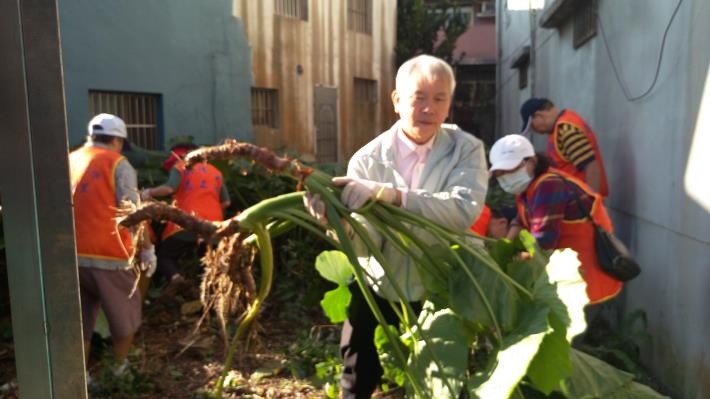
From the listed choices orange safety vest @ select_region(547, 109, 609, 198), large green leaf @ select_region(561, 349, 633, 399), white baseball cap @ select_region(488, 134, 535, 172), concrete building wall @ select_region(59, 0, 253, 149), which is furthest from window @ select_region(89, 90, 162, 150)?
large green leaf @ select_region(561, 349, 633, 399)

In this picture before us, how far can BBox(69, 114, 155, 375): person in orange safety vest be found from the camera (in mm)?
4055

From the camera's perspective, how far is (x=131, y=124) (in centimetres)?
930

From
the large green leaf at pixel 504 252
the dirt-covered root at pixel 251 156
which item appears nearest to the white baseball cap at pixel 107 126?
the dirt-covered root at pixel 251 156

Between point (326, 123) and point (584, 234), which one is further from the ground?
point (326, 123)

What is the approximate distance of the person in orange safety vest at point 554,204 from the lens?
3615 mm

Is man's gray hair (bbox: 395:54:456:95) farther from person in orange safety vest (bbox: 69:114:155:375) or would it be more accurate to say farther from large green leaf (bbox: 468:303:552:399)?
person in orange safety vest (bbox: 69:114:155:375)

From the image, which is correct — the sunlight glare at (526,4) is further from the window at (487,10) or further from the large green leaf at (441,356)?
the window at (487,10)

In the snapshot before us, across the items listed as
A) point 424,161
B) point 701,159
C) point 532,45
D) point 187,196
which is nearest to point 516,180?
point 701,159

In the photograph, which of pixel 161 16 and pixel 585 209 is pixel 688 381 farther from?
pixel 161 16

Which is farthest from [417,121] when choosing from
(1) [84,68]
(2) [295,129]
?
(2) [295,129]

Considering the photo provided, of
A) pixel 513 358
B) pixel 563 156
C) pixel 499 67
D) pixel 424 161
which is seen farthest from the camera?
pixel 499 67

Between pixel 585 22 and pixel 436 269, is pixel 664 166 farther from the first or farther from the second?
pixel 585 22

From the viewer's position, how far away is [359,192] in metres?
2.25

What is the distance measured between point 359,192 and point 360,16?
47.6 ft
